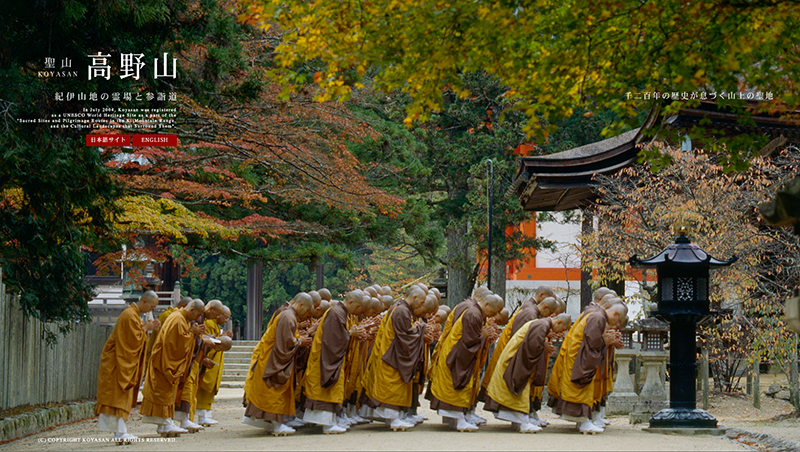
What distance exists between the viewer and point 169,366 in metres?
10.1

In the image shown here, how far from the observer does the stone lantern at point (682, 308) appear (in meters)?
9.97

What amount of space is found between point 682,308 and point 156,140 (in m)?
7.41

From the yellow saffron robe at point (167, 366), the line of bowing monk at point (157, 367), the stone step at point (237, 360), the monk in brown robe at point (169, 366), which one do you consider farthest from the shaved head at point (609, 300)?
the stone step at point (237, 360)

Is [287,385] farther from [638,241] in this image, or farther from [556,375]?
[638,241]

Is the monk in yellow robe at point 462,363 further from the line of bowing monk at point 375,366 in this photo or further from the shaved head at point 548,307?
the shaved head at point 548,307

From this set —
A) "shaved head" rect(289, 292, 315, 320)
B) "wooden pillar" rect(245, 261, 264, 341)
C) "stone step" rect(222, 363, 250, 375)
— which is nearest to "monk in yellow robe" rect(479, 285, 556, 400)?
"shaved head" rect(289, 292, 315, 320)

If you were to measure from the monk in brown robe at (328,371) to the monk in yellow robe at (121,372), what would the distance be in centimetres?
200

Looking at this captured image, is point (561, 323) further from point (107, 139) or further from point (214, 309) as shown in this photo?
point (107, 139)

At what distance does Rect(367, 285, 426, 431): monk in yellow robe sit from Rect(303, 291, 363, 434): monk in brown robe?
481 mm

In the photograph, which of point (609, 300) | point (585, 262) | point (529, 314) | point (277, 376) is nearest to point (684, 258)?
point (609, 300)

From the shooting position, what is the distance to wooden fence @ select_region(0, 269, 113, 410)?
998 cm

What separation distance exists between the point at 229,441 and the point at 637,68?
5752 mm

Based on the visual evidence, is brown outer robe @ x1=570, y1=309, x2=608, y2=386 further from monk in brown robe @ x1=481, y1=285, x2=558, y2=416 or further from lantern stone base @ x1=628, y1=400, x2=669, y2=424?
lantern stone base @ x1=628, y1=400, x2=669, y2=424

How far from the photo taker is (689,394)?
9969mm
